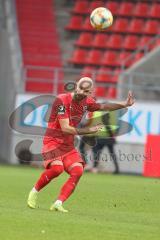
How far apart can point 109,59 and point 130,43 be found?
105 cm

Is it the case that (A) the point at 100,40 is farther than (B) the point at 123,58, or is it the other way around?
(A) the point at 100,40

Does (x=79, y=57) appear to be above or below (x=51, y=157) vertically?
above

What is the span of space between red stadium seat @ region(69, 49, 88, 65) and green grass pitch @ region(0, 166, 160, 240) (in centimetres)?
1167

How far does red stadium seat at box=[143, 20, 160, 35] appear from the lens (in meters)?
Answer: 30.3

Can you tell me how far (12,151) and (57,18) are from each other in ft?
24.1

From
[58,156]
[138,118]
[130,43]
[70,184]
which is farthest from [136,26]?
[70,184]

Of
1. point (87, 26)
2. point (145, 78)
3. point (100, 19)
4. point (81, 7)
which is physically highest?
point (81, 7)

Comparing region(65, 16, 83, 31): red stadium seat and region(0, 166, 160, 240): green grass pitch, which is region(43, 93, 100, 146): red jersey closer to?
region(0, 166, 160, 240): green grass pitch

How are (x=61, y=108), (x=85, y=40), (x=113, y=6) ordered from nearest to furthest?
(x=61, y=108), (x=85, y=40), (x=113, y=6)

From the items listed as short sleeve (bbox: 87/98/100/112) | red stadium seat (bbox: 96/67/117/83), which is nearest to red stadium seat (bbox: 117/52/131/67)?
red stadium seat (bbox: 96/67/117/83)

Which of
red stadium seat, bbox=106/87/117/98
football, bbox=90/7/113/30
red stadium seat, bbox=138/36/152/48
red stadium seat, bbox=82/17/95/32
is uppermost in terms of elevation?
football, bbox=90/7/113/30

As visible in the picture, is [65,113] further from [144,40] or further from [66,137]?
[144,40]

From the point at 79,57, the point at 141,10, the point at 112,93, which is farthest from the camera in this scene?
the point at 141,10

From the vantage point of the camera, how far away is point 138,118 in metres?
26.2
